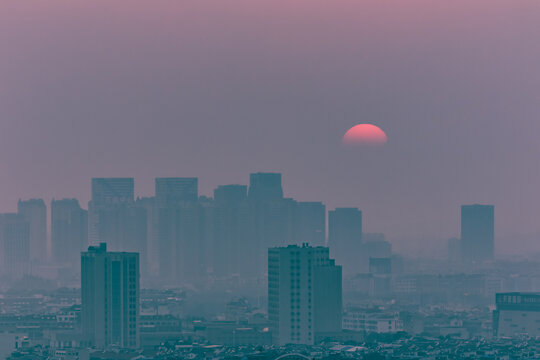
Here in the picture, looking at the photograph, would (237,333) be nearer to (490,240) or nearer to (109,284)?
(109,284)

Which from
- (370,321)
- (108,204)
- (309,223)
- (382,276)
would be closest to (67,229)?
(108,204)

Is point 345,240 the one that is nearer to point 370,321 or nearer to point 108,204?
point 108,204

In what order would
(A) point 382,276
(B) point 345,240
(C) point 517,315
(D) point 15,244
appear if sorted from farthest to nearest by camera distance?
(D) point 15,244
(B) point 345,240
(A) point 382,276
(C) point 517,315

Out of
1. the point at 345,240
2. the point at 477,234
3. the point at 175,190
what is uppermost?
the point at 175,190

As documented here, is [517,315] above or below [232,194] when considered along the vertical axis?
below

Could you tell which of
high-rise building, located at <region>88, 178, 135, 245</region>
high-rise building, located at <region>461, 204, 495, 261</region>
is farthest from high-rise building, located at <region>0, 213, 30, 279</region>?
high-rise building, located at <region>461, 204, 495, 261</region>

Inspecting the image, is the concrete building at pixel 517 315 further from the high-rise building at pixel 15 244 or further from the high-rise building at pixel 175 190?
the high-rise building at pixel 15 244
